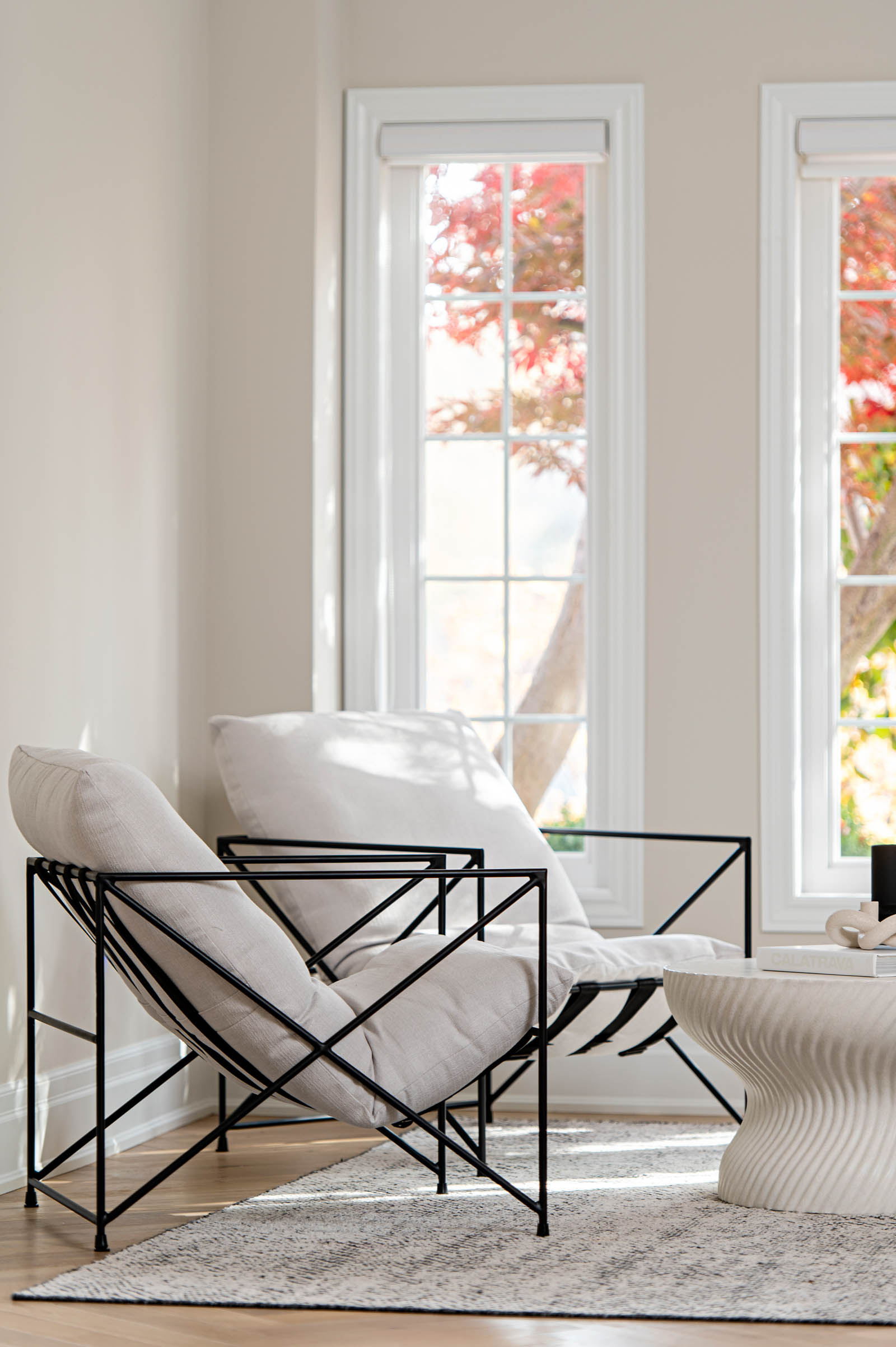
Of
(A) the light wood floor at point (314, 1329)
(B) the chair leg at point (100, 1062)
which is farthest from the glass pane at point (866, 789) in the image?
(B) the chair leg at point (100, 1062)

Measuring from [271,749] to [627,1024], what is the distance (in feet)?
3.30

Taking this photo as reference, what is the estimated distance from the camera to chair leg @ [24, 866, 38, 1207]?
2.83m

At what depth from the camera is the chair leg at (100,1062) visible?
2.43 m

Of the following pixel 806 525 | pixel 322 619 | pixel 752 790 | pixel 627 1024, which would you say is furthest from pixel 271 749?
pixel 806 525

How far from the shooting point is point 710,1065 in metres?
4.02

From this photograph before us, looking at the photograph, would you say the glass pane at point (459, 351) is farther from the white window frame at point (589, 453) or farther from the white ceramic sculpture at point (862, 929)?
the white ceramic sculpture at point (862, 929)

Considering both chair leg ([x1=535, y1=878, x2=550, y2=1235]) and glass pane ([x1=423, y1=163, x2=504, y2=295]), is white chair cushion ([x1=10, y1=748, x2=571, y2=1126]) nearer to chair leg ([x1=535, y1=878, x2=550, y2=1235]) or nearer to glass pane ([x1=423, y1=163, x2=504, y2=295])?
chair leg ([x1=535, y1=878, x2=550, y2=1235])

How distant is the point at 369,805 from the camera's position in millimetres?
3543

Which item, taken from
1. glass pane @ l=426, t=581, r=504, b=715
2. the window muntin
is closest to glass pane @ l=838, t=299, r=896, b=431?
the window muntin

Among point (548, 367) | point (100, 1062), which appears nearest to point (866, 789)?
point (548, 367)

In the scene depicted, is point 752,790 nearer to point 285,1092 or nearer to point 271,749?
point 271,749

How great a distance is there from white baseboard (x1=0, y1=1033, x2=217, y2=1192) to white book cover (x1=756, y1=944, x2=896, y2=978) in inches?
56.2

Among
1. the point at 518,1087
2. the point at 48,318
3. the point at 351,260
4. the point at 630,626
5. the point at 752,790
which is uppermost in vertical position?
the point at 351,260

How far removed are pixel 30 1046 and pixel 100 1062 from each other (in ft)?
1.44
